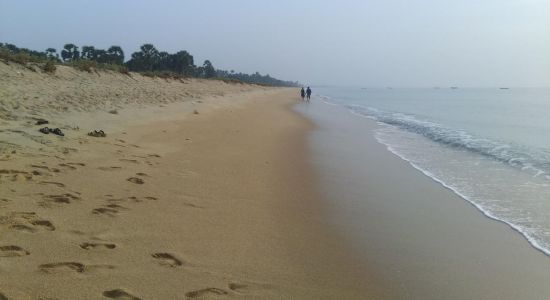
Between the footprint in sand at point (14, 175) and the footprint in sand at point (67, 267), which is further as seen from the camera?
the footprint in sand at point (14, 175)

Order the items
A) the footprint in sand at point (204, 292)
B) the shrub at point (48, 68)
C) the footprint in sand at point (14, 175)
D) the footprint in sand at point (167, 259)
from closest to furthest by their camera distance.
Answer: the footprint in sand at point (204, 292), the footprint in sand at point (167, 259), the footprint in sand at point (14, 175), the shrub at point (48, 68)

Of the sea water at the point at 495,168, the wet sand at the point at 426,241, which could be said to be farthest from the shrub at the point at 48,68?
the wet sand at the point at 426,241

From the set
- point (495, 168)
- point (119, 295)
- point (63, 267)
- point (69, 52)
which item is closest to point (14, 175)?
point (63, 267)

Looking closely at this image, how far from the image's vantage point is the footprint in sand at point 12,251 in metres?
3.25

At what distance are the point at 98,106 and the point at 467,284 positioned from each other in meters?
12.4

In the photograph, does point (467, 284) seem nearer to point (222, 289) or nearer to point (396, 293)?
point (396, 293)

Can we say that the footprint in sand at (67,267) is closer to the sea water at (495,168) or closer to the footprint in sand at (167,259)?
the footprint in sand at (167,259)

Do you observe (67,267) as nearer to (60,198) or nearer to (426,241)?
(60,198)

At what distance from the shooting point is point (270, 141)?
11961 mm

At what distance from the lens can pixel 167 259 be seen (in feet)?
11.9

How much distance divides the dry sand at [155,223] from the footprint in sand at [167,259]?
0.02 meters

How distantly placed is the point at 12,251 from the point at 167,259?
1148 millimetres

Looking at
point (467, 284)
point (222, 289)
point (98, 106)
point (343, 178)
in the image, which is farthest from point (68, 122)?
point (467, 284)

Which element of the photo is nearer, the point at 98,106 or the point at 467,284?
the point at 467,284
